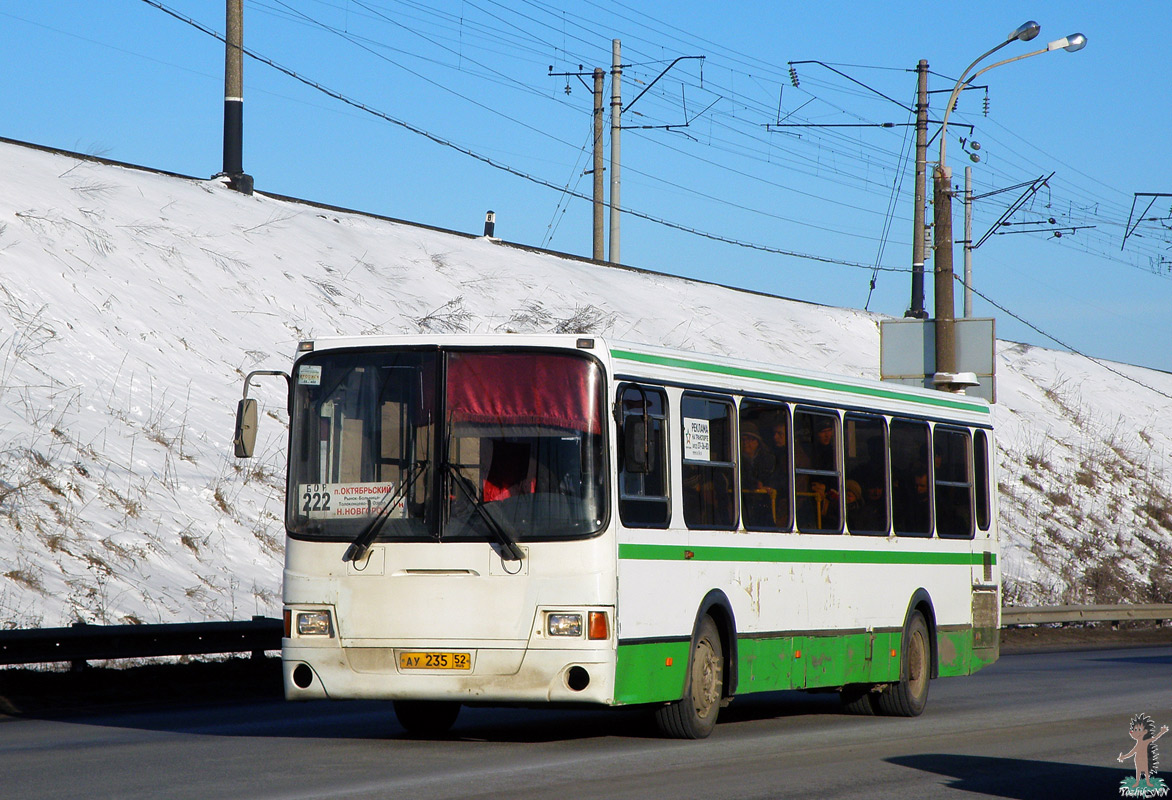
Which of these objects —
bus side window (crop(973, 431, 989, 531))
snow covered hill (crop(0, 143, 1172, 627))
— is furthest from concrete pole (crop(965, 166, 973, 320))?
bus side window (crop(973, 431, 989, 531))

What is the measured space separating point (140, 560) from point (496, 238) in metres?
23.1

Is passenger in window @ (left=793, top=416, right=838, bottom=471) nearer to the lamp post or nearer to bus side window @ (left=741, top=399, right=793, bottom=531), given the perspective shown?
bus side window @ (left=741, top=399, right=793, bottom=531)

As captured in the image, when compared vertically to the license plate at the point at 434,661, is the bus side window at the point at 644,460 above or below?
above

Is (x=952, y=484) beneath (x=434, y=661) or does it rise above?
above

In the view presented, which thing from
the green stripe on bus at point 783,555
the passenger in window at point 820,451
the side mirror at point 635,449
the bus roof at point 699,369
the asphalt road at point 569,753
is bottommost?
the asphalt road at point 569,753

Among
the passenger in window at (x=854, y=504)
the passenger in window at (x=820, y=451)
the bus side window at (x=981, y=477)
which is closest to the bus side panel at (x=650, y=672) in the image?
the passenger in window at (x=820, y=451)

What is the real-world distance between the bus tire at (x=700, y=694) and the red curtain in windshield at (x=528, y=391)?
1.93m

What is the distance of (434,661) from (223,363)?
1694cm

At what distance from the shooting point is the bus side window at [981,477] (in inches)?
627

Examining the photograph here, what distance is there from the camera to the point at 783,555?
41.3 ft

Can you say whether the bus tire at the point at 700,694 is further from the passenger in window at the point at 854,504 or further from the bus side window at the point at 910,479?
the bus side window at the point at 910,479

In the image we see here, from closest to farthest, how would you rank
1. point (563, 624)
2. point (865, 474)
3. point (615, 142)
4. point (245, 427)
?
point (563, 624) → point (245, 427) → point (865, 474) → point (615, 142)

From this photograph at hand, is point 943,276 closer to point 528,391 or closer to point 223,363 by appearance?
point 223,363

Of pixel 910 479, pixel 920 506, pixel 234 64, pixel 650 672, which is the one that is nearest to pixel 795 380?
pixel 910 479
